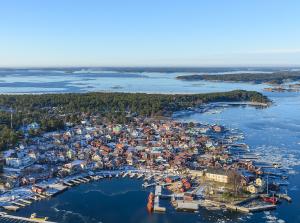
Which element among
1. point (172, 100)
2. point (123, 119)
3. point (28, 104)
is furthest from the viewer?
point (172, 100)

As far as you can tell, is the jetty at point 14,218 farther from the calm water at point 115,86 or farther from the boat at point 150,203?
the calm water at point 115,86

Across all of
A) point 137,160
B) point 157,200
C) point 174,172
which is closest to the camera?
point 157,200

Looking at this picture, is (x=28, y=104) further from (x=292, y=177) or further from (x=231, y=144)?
(x=292, y=177)

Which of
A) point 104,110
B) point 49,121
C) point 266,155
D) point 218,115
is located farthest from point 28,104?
point 266,155

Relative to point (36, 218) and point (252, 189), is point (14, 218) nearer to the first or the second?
point (36, 218)

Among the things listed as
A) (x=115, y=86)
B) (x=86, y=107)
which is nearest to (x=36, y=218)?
(x=86, y=107)

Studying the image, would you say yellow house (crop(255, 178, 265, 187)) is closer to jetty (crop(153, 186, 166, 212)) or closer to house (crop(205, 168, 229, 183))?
house (crop(205, 168, 229, 183))
